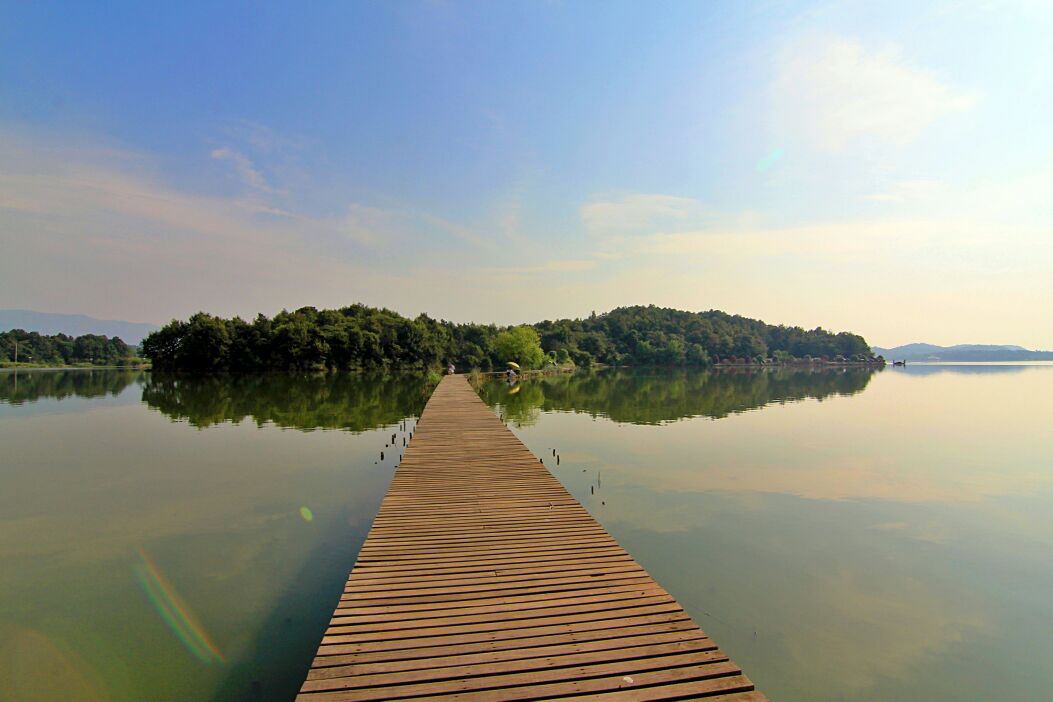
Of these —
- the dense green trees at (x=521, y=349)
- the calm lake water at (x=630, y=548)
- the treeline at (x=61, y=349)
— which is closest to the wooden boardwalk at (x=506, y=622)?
the calm lake water at (x=630, y=548)

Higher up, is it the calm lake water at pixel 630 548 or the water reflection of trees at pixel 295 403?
the water reflection of trees at pixel 295 403

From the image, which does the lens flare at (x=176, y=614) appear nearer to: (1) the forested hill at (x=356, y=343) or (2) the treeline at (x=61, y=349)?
(1) the forested hill at (x=356, y=343)

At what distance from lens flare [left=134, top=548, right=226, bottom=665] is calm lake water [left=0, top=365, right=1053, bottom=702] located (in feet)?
0.12

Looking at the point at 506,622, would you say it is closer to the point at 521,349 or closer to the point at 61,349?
the point at 521,349

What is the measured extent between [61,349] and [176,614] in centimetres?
13397

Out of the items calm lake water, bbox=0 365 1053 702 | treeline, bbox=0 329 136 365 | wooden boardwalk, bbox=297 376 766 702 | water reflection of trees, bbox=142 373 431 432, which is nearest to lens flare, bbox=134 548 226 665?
calm lake water, bbox=0 365 1053 702

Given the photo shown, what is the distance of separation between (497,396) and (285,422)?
57.9 ft

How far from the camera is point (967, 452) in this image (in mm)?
19016

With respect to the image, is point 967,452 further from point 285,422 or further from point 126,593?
point 285,422

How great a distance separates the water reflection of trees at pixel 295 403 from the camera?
82.4 feet

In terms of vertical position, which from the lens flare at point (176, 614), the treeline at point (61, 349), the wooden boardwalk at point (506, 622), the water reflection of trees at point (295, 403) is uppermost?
the treeline at point (61, 349)

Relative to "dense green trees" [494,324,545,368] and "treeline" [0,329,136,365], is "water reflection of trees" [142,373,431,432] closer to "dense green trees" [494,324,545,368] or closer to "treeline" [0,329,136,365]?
"dense green trees" [494,324,545,368]

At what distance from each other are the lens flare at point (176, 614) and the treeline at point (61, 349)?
118836 mm

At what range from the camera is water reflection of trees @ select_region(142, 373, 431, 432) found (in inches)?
989
